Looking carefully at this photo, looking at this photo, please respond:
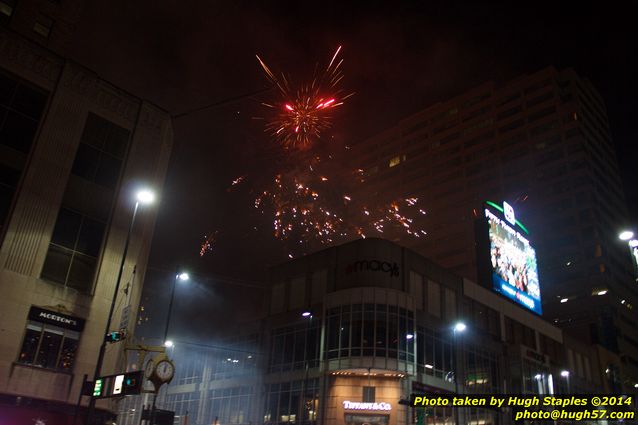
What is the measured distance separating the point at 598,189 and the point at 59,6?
122666 mm

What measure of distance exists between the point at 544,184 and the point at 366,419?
4014 inches

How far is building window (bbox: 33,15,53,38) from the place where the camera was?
37469mm

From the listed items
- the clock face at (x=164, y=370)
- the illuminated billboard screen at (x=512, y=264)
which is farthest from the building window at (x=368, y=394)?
the illuminated billboard screen at (x=512, y=264)

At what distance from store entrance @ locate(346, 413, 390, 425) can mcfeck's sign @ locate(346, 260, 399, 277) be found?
12.1 meters

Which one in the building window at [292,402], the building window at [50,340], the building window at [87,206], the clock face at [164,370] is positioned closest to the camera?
the clock face at [164,370]

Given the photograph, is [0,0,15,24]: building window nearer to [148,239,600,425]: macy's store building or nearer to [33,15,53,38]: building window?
[33,15,53,38]: building window

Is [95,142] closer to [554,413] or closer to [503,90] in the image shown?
[554,413]

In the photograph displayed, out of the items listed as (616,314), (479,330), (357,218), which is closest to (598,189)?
(616,314)

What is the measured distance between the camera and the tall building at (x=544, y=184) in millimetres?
119938

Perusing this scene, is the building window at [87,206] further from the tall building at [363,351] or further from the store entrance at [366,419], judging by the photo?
the store entrance at [366,419]

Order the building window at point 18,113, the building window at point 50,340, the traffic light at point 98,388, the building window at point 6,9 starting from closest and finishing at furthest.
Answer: the traffic light at point 98,388, the building window at point 50,340, the building window at point 18,113, the building window at point 6,9

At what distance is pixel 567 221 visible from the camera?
124000 millimetres

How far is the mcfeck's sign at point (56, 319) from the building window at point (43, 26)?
2074cm

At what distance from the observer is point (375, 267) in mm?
48094
